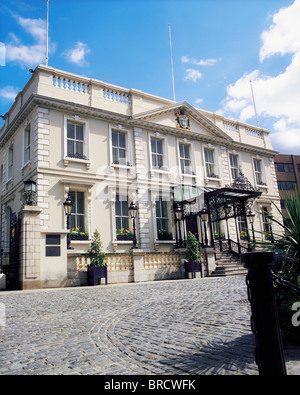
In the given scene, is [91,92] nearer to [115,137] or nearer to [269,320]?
[115,137]

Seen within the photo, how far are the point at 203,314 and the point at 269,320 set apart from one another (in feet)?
11.1

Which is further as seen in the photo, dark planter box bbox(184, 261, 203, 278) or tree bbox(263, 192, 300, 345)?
dark planter box bbox(184, 261, 203, 278)

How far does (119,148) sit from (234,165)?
410 inches

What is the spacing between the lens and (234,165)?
25734 millimetres

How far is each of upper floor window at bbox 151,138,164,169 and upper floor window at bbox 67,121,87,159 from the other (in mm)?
4648

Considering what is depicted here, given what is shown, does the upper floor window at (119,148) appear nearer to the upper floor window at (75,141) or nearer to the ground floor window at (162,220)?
the upper floor window at (75,141)

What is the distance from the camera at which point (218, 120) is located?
25406mm

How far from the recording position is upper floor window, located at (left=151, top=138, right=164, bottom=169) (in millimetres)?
20969

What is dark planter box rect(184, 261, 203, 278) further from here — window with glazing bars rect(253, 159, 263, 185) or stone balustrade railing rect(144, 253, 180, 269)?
window with glazing bars rect(253, 159, 263, 185)

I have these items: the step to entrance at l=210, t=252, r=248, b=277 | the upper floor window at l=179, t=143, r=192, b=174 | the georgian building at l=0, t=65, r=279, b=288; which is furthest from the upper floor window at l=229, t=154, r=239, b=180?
the step to entrance at l=210, t=252, r=248, b=277

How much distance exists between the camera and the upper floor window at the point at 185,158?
2220 centimetres

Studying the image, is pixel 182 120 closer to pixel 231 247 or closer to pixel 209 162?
pixel 209 162

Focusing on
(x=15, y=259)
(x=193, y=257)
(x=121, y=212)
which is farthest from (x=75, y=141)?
(x=193, y=257)
